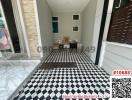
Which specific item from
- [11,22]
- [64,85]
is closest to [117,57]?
[64,85]

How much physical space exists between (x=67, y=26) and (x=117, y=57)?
482cm

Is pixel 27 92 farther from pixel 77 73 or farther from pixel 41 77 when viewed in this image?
pixel 77 73

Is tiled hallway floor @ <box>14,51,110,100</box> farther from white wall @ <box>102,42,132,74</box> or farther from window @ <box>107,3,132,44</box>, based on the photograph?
window @ <box>107,3,132,44</box>

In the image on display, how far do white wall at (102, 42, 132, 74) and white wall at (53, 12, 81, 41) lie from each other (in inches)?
160

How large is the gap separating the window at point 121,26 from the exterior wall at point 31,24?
246cm

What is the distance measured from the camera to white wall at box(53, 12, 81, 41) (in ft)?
20.1

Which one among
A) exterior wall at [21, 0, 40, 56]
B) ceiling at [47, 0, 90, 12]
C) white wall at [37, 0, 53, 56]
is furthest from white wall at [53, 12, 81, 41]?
exterior wall at [21, 0, 40, 56]

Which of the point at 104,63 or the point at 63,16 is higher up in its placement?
the point at 63,16

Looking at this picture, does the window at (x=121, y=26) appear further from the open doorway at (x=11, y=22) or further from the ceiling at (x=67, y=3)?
the open doorway at (x=11, y=22)

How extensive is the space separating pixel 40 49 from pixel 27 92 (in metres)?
1.69

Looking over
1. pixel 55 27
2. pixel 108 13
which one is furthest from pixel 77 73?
pixel 55 27

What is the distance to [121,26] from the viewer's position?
6.35 ft

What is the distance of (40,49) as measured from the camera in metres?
3.15

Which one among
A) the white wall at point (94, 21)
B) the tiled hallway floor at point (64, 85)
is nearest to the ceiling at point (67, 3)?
the white wall at point (94, 21)
